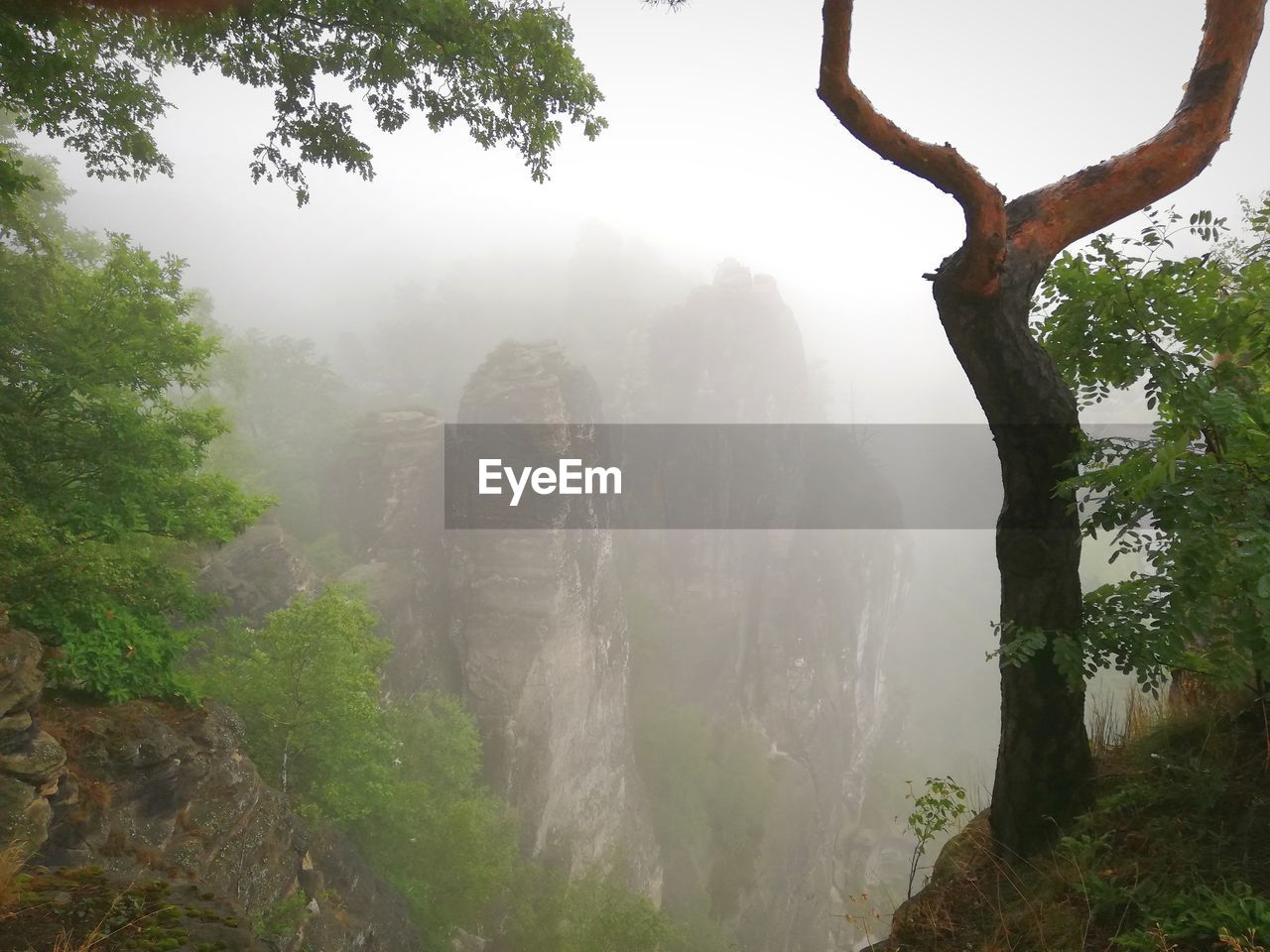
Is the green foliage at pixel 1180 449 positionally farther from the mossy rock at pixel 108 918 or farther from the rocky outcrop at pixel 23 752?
the rocky outcrop at pixel 23 752

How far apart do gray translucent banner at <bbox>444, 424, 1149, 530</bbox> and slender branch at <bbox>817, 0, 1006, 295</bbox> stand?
81.7 ft

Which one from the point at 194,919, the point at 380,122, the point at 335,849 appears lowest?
the point at 335,849

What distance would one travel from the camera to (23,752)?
19.3ft

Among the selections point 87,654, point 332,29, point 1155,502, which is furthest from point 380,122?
point 1155,502

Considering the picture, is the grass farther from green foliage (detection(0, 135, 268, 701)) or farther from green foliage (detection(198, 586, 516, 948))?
green foliage (detection(198, 586, 516, 948))

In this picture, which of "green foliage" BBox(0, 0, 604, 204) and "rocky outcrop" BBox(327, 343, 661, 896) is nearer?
"green foliage" BBox(0, 0, 604, 204)

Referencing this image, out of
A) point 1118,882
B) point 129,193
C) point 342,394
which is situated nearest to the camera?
point 1118,882

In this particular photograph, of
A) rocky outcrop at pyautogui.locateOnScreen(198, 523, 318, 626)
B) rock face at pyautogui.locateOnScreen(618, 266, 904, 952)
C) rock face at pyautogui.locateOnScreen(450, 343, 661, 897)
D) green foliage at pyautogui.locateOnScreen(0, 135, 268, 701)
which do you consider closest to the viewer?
green foliage at pyautogui.locateOnScreen(0, 135, 268, 701)

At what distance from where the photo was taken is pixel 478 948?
59.6ft

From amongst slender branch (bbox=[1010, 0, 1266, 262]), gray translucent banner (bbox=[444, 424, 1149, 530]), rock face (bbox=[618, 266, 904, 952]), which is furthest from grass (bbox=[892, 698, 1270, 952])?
rock face (bbox=[618, 266, 904, 952])

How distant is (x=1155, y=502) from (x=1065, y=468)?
0.58 meters

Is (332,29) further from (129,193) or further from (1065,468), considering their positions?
(129,193)

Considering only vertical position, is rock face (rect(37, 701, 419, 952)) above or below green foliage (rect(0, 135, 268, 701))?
below

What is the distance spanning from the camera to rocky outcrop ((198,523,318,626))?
19.2 metres
